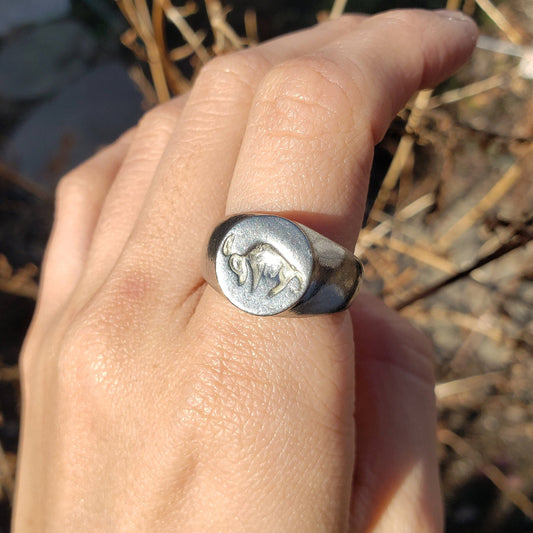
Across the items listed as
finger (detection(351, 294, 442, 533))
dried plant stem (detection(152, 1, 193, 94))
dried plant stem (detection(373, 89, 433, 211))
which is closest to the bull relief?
finger (detection(351, 294, 442, 533))

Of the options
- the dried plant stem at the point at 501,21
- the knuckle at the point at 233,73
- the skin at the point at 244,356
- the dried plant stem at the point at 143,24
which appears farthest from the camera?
the dried plant stem at the point at 143,24

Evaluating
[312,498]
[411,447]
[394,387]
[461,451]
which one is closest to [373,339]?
[394,387]

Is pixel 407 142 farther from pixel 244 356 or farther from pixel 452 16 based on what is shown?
pixel 244 356

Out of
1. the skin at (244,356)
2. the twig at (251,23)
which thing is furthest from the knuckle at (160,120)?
the twig at (251,23)

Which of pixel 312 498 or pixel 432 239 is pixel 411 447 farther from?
pixel 432 239

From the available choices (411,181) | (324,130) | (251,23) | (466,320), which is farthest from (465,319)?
(251,23)

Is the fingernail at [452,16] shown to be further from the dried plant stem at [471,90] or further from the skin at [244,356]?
the dried plant stem at [471,90]

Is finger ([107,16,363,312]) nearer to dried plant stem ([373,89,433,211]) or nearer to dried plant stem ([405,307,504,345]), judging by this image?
dried plant stem ([373,89,433,211])
